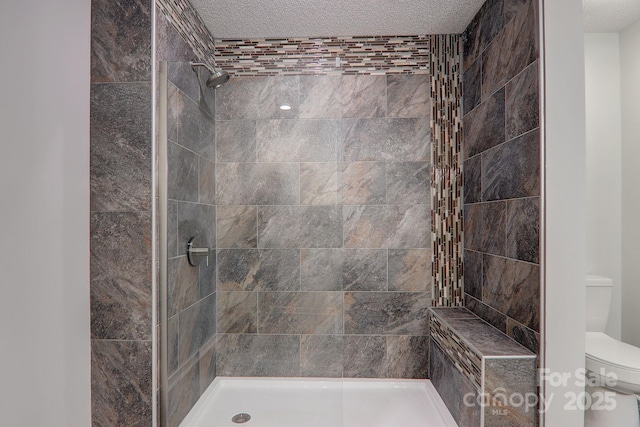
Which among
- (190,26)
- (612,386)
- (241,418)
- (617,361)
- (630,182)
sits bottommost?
(241,418)

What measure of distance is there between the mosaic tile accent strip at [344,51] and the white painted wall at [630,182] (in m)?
1.11

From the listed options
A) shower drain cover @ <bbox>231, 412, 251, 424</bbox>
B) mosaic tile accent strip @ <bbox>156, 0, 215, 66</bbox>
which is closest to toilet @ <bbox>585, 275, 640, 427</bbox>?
shower drain cover @ <bbox>231, 412, 251, 424</bbox>

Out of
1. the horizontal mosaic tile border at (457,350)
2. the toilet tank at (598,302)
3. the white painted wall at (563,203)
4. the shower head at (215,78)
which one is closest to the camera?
the white painted wall at (563,203)

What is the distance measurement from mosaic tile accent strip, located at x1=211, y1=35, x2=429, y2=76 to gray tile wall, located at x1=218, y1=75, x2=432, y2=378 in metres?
0.48

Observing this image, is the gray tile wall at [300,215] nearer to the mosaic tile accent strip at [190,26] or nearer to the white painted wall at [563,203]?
the mosaic tile accent strip at [190,26]

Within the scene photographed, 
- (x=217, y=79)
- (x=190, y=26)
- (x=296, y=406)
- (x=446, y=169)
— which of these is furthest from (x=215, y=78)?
(x=296, y=406)

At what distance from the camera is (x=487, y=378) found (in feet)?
4.55

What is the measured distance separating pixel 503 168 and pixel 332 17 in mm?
1302

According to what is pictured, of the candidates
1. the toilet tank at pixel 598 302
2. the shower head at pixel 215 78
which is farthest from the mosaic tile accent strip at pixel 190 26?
the toilet tank at pixel 598 302

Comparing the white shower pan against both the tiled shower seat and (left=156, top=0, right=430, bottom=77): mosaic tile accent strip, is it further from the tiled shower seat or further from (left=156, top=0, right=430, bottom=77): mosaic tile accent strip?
(left=156, top=0, right=430, bottom=77): mosaic tile accent strip

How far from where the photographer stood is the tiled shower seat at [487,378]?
1387 millimetres

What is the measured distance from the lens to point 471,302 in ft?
6.69

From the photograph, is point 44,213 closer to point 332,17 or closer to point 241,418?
point 241,418

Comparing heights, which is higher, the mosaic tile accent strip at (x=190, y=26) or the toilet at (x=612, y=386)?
the mosaic tile accent strip at (x=190, y=26)
